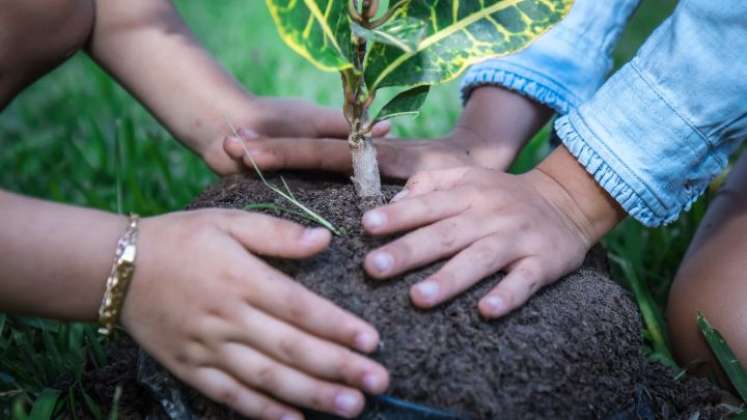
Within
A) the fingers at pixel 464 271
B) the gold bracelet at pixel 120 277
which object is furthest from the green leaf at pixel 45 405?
the fingers at pixel 464 271

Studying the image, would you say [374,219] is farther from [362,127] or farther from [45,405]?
[45,405]

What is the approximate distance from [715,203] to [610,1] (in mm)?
472

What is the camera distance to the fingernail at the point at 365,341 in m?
0.92

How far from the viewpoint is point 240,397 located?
0.98 meters

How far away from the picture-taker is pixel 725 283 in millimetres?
1422

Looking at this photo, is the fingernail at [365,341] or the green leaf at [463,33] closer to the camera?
the fingernail at [365,341]

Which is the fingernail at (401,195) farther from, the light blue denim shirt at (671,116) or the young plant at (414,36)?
the light blue denim shirt at (671,116)

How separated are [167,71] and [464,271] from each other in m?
0.85

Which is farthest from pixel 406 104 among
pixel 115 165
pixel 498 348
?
pixel 115 165

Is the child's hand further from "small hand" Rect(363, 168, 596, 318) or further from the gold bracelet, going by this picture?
the gold bracelet

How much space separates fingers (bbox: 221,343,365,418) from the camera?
93cm

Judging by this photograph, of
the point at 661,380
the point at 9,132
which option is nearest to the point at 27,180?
the point at 9,132

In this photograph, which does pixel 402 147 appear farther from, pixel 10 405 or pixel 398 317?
pixel 10 405

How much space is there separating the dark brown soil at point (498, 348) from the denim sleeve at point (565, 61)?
52 cm
